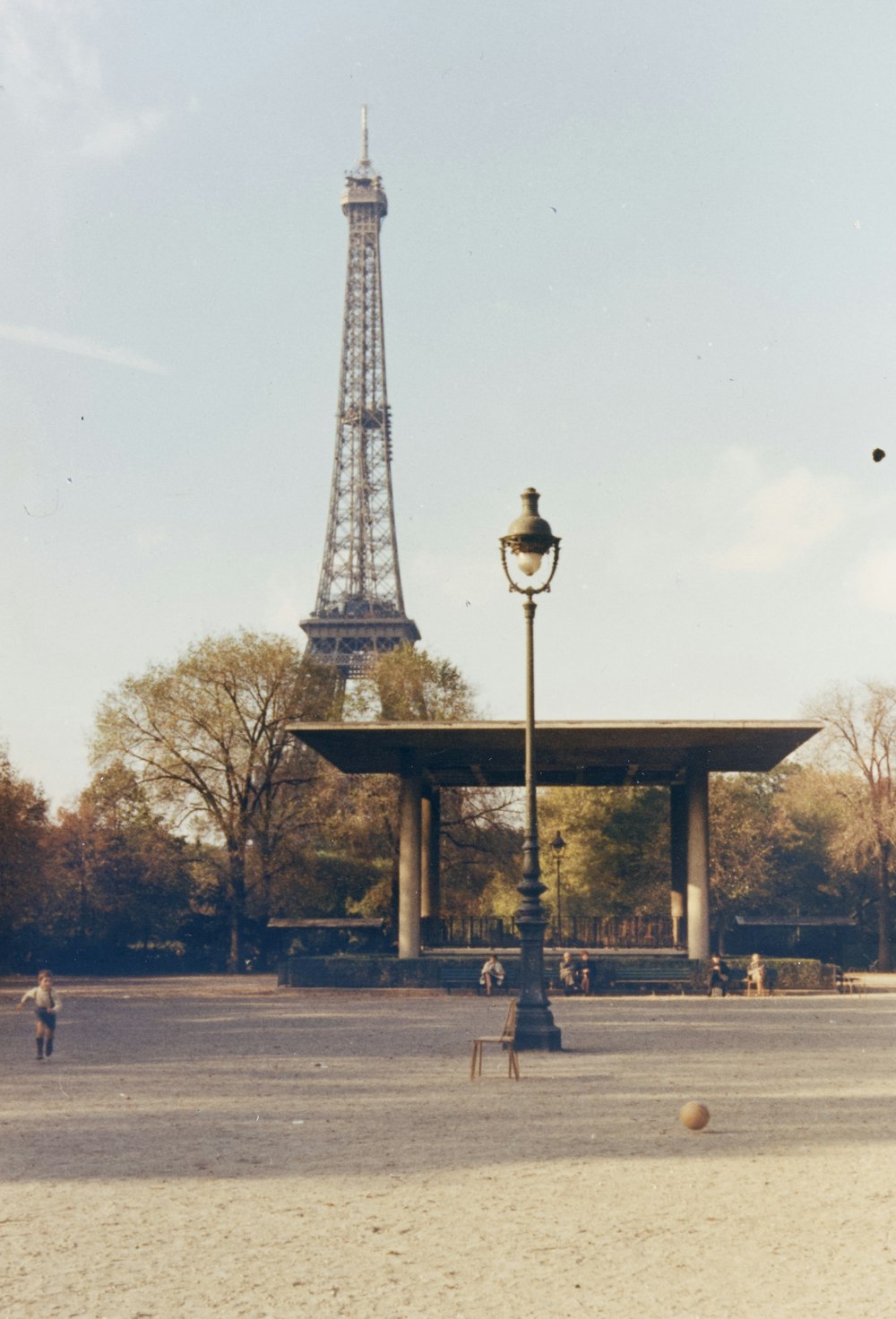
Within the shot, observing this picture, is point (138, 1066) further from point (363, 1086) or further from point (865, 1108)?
point (865, 1108)

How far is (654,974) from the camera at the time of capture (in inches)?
1640

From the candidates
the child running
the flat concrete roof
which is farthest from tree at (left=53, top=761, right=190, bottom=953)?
the child running

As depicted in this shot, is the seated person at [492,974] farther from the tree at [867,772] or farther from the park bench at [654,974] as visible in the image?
the tree at [867,772]

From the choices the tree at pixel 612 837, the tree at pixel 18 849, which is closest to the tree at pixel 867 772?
the tree at pixel 612 837

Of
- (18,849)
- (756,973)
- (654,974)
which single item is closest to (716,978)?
(756,973)

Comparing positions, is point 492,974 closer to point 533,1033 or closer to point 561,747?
point 561,747

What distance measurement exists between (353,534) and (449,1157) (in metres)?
103

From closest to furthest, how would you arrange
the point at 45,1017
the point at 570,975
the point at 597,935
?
the point at 45,1017 → the point at 570,975 → the point at 597,935

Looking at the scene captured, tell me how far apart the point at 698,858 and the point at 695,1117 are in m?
31.6

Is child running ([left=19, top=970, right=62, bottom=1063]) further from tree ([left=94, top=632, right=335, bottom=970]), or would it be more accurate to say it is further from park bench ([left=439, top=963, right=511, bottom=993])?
tree ([left=94, top=632, right=335, bottom=970])

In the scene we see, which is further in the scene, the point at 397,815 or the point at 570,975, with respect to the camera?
the point at 397,815

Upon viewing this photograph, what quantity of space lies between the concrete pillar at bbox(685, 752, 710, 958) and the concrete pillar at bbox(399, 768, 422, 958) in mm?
8510

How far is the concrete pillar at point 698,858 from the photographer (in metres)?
43.4

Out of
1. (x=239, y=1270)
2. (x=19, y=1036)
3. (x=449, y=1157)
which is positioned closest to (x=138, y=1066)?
(x=19, y=1036)
